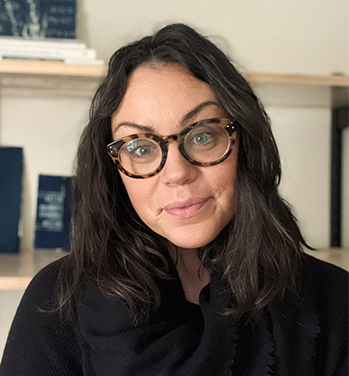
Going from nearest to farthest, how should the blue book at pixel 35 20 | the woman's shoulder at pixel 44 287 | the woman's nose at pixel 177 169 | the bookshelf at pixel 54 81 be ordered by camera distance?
the woman's nose at pixel 177 169 < the woman's shoulder at pixel 44 287 < the bookshelf at pixel 54 81 < the blue book at pixel 35 20

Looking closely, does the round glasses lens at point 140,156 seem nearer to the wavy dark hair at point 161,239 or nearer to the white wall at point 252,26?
the wavy dark hair at point 161,239

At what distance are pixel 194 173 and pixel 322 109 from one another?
35.6 inches

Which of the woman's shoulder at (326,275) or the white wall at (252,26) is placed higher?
the white wall at (252,26)

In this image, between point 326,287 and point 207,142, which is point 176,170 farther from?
point 326,287

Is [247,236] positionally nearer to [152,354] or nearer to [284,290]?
[284,290]

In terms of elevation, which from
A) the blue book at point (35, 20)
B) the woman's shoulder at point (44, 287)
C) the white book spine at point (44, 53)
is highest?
the blue book at point (35, 20)

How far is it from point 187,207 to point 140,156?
0.13 metres

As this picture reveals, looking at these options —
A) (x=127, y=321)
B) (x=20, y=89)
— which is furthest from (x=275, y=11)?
(x=127, y=321)

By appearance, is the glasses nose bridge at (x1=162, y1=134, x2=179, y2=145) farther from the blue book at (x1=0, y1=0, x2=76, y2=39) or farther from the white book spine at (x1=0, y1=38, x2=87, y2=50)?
the blue book at (x1=0, y1=0, x2=76, y2=39)

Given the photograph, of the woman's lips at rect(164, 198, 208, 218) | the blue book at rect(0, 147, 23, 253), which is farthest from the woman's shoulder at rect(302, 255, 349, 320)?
the blue book at rect(0, 147, 23, 253)

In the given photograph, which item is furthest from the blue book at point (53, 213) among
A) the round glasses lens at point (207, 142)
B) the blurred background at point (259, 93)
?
the round glasses lens at point (207, 142)

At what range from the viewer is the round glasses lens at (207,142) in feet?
2.86

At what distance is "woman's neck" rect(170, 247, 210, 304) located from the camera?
1.06 metres

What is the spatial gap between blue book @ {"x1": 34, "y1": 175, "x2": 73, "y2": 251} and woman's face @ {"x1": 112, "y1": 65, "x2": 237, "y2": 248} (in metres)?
0.61
